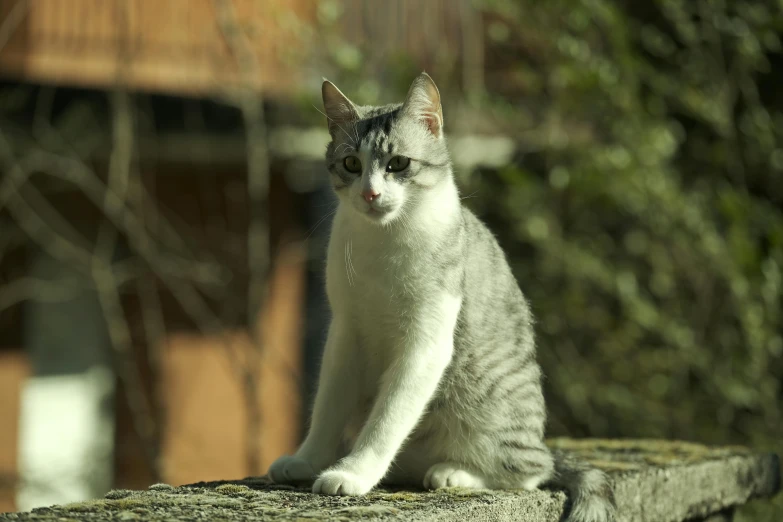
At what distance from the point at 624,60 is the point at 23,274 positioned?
4456 mm

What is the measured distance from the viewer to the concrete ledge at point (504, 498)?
2072 mm

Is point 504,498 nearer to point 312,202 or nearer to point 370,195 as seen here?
point 370,195

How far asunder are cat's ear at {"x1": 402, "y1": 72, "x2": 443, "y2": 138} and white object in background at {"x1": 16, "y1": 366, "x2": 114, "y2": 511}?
426 cm

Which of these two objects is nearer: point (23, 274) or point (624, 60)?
point (624, 60)

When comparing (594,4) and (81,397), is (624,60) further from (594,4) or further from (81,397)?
(81,397)

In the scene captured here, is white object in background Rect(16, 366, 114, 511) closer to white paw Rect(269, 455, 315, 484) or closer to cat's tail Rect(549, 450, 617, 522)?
white paw Rect(269, 455, 315, 484)

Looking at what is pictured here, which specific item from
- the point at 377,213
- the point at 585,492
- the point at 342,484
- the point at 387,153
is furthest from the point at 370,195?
the point at 585,492

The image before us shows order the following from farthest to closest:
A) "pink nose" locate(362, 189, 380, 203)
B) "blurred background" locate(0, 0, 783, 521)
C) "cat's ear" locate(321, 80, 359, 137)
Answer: "blurred background" locate(0, 0, 783, 521), "cat's ear" locate(321, 80, 359, 137), "pink nose" locate(362, 189, 380, 203)

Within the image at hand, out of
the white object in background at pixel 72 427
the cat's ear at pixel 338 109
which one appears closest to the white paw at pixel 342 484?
the cat's ear at pixel 338 109

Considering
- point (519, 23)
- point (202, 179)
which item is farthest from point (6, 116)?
point (519, 23)

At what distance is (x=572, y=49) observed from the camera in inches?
195

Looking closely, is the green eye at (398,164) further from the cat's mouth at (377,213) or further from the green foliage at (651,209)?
the green foliage at (651,209)

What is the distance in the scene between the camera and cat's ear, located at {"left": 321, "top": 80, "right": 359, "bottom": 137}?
8.84ft

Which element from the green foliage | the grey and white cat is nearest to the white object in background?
the green foliage
